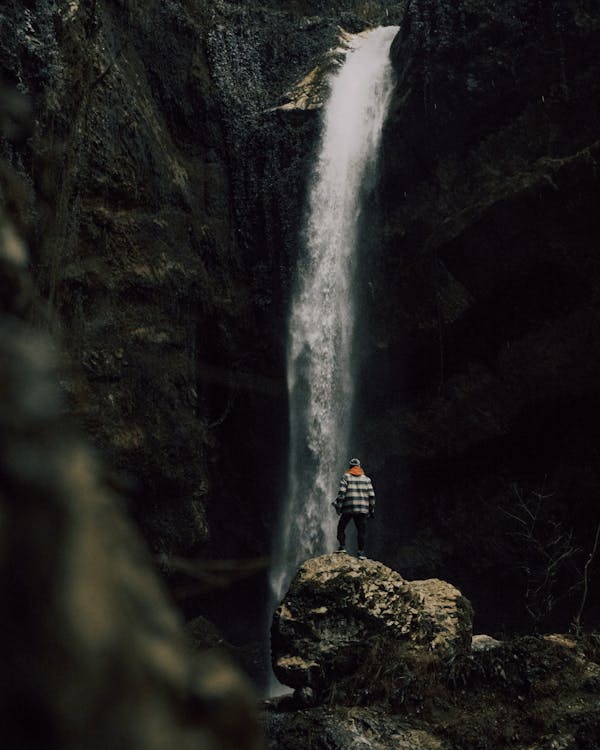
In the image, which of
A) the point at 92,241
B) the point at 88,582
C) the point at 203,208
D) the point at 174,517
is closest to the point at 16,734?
the point at 88,582

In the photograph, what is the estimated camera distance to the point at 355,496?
1173cm

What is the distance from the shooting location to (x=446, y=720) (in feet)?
21.0

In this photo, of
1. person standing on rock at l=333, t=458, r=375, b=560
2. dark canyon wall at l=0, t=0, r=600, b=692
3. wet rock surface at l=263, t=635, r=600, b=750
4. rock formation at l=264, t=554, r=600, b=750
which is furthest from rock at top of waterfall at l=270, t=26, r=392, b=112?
wet rock surface at l=263, t=635, r=600, b=750

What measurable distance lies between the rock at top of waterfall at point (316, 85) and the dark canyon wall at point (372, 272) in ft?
1.13

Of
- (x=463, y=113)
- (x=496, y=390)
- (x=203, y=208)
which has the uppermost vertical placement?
(x=463, y=113)

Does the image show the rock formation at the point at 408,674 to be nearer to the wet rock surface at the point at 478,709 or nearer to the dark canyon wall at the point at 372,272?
the wet rock surface at the point at 478,709

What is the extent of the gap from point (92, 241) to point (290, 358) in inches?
268

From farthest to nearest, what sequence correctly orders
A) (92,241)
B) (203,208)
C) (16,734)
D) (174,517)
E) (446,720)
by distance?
(203,208) → (174,517) → (92,241) → (446,720) → (16,734)

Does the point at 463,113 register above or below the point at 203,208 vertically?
above

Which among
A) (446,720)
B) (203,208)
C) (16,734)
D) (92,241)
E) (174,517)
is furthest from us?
(203,208)

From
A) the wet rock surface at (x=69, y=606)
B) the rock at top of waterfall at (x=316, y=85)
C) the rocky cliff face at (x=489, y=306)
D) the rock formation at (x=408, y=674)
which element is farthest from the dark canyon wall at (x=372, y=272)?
the wet rock surface at (x=69, y=606)

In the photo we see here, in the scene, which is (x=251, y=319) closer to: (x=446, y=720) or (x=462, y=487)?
(x=462, y=487)

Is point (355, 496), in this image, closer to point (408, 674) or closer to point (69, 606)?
point (408, 674)

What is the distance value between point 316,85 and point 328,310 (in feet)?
23.0
